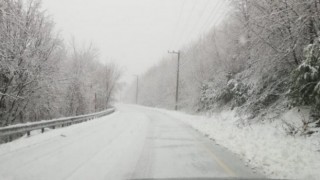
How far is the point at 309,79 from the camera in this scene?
1286 centimetres

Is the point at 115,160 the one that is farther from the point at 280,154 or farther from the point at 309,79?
the point at 309,79

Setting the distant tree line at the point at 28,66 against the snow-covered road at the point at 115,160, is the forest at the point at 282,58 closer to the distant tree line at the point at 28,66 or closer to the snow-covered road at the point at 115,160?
the snow-covered road at the point at 115,160

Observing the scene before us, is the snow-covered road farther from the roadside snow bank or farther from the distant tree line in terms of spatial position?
the distant tree line

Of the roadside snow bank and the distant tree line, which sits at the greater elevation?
the distant tree line

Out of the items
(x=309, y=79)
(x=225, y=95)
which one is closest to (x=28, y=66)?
(x=309, y=79)

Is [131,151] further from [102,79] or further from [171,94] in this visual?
[171,94]

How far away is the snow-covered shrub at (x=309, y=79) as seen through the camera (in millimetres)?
12508

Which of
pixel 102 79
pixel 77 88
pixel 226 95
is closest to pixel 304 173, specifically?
pixel 226 95

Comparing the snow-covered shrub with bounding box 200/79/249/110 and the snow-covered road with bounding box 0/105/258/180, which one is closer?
the snow-covered road with bounding box 0/105/258/180

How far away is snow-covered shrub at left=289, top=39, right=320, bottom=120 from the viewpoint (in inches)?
492

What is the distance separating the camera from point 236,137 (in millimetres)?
14469

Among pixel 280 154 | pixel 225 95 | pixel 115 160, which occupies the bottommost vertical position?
pixel 115 160

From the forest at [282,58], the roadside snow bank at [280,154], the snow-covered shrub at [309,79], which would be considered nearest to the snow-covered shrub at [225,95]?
the forest at [282,58]

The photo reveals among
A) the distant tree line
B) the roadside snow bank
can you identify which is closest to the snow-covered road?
the roadside snow bank
